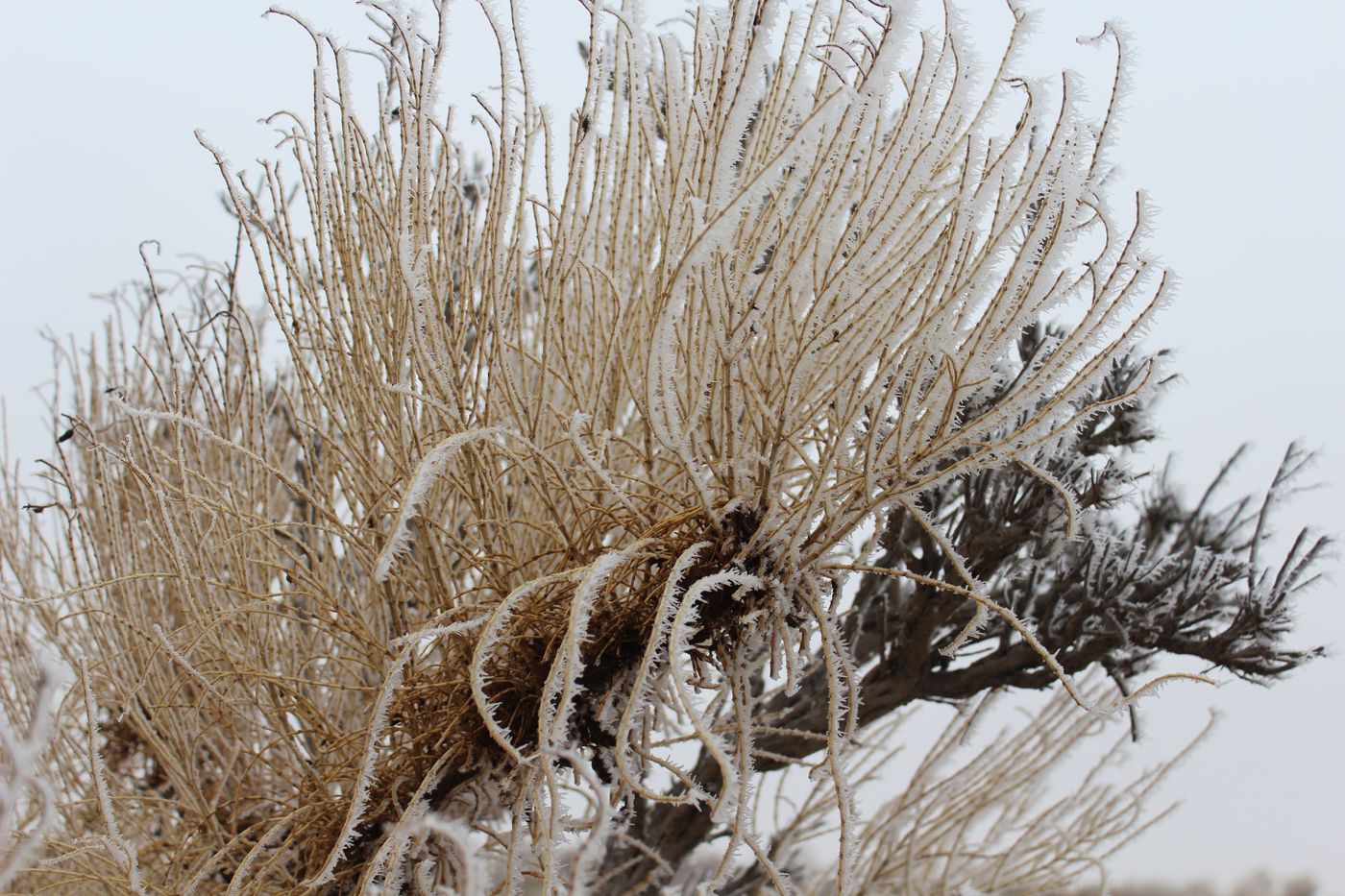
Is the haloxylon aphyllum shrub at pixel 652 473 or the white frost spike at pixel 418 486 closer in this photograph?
the white frost spike at pixel 418 486

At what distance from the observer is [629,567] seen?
0.65 meters

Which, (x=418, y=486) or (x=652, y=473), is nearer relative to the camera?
(x=418, y=486)

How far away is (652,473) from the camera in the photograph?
672mm

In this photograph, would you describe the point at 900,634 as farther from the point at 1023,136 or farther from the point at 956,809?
the point at 1023,136

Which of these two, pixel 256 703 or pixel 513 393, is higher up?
pixel 513 393

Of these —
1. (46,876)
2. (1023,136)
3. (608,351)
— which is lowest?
(46,876)

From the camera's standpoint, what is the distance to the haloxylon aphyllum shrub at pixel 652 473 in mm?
573

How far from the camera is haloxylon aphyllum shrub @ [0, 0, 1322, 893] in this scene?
22.6 inches

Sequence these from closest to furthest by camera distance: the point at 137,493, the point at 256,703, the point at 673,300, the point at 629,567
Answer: the point at 673,300 < the point at 629,567 < the point at 256,703 < the point at 137,493

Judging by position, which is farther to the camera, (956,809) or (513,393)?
(956,809)

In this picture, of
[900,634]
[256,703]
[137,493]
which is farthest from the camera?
[137,493]

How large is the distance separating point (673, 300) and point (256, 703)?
1.38 ft

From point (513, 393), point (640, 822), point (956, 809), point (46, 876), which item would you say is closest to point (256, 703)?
point (513, 393)

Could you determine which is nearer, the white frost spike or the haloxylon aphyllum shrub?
the white frost spike
